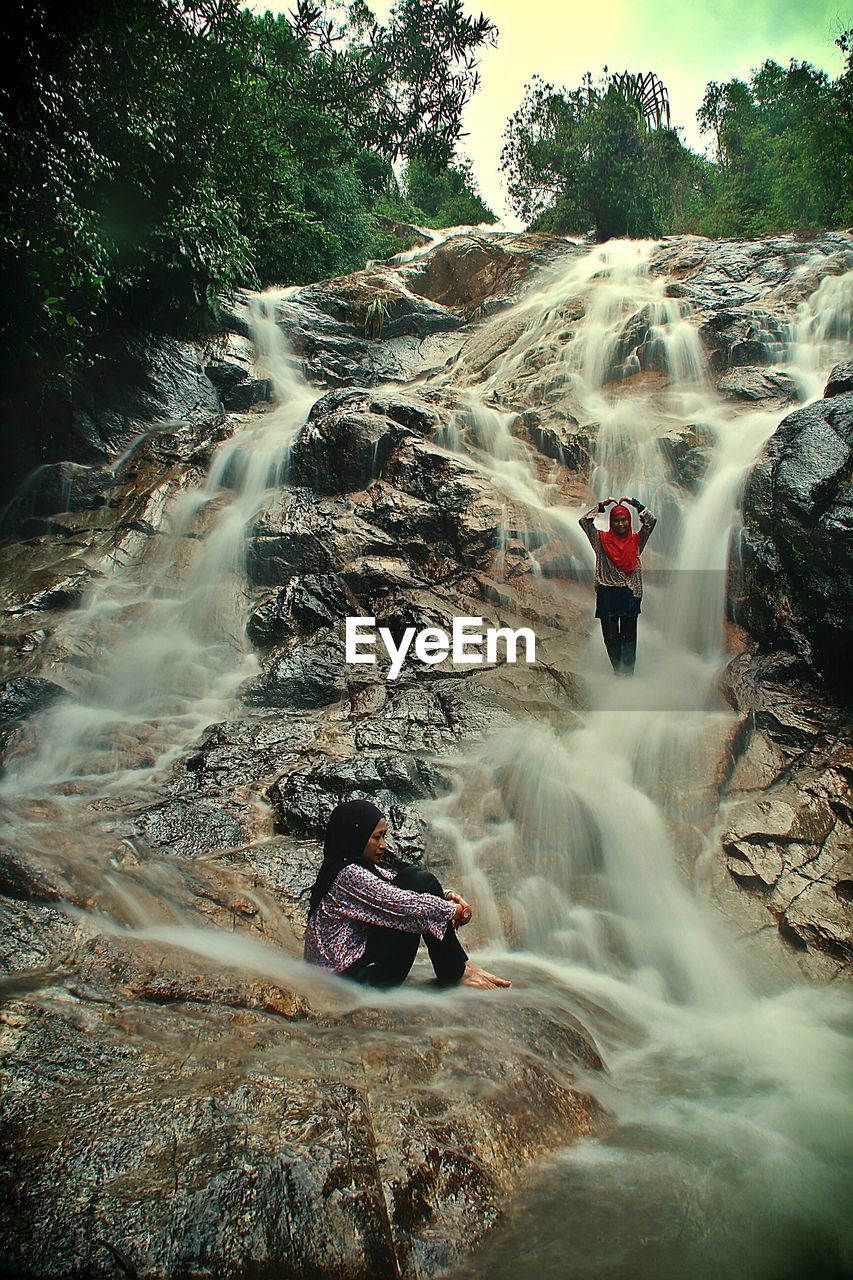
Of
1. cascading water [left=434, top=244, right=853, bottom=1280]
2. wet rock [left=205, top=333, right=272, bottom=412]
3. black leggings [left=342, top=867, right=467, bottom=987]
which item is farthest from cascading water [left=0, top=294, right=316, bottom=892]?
cascading water [left=434, top=244, right=853, bottom=1280]

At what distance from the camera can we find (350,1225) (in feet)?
7.07

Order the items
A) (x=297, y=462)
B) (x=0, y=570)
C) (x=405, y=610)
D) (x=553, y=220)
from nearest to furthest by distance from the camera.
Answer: (x=405, y=610), (x=0, y=570), (x=297, y=462), (x=553, y=220)

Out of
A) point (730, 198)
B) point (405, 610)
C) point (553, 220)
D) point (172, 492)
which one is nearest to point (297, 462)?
point (172, 492)

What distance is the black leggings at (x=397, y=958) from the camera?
3859 millimetres

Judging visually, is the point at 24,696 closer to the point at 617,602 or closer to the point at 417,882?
the point at 417,882

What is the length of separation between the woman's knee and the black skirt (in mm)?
4116

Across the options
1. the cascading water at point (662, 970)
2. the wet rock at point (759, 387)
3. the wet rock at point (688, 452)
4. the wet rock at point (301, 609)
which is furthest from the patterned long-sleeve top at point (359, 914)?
the wet rock at point (759, 387)

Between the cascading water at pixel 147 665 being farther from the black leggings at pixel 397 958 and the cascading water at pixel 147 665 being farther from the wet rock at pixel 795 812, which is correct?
the wet rock at pixel 795 812

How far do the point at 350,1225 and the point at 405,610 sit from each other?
6768 mm

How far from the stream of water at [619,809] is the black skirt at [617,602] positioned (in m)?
0.81

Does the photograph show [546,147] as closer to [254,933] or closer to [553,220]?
[553,220]

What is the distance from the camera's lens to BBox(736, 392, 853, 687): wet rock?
266 inches

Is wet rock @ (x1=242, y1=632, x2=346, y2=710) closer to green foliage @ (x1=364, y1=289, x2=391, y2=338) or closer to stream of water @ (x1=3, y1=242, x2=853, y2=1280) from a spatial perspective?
stream of water @ (x1=3, y1=242, x2=853, y2=1280)

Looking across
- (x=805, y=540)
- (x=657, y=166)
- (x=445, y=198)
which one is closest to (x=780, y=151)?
(x=657, y=166)
